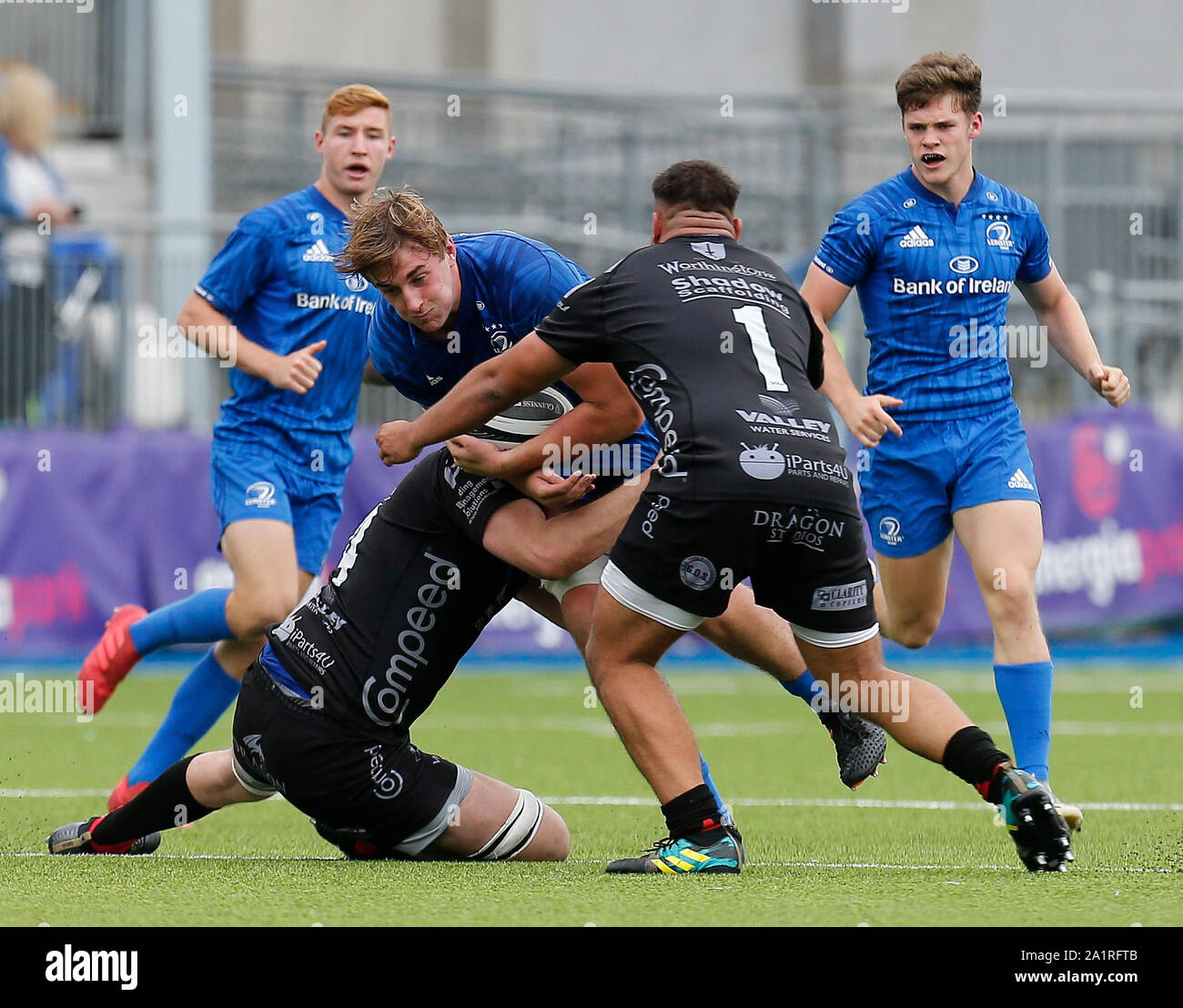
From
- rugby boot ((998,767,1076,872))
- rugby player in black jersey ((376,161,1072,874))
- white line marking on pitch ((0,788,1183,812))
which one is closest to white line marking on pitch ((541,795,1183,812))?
white line marking on pitch ((0,788,1183,812))

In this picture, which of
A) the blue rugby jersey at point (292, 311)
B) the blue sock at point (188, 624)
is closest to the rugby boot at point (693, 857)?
the blue sock at point (188, 624)

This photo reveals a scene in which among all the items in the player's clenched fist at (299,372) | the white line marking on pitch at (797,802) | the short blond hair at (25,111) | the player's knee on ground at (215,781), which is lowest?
the white line marking on pitch at (797,802)

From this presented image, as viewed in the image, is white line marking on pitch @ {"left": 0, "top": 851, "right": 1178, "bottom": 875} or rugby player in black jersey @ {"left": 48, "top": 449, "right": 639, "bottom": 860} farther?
rugby player in black jersey @ {"left": 48, "top": 449, "right": 639, "bottom": 860}

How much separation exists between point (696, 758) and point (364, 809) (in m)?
0.89

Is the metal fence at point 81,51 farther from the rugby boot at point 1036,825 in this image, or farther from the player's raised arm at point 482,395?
the rugby boot at point 1036,825

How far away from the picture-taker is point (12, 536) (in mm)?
11789

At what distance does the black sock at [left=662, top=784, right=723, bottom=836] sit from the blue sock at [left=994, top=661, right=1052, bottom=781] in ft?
4.07

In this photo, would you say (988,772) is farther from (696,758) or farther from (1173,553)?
(1173,553)

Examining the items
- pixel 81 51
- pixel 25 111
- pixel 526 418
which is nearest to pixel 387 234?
pixel 526 418

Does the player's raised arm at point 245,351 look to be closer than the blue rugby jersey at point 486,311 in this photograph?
No

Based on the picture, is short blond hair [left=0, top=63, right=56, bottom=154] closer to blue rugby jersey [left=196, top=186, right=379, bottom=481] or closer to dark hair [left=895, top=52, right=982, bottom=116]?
blue rugby jersey [left=196, top=186, right=379, bottom=481]

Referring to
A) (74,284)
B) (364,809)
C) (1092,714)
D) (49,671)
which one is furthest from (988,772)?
(74,284)

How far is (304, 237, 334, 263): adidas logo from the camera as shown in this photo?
691cm

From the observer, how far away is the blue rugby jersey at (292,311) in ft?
22.6
